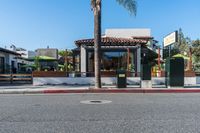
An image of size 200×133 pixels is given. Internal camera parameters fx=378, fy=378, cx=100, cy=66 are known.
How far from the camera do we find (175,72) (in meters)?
22.4

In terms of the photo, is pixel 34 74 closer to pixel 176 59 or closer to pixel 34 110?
pixel 176 59

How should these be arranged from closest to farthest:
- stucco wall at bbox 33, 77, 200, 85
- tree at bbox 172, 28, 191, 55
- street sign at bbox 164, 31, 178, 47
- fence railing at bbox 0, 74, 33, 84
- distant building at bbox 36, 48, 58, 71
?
1. street sign at bbox 164, 31, 178, 47
2. stucco wall at bbox 33, 77, 200, 85
3. fence railing at bbox 0, 74, 33, 84
4. distant building at bbox 36, 48, 58, 71
5. tree at bbox 172, 28, 191, 55

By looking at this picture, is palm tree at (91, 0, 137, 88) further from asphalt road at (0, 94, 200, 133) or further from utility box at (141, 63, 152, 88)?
asphalt road at (0, 94, 200, 133)

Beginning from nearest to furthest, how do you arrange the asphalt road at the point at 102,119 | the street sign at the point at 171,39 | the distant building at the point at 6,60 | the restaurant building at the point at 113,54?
Result: the asphalt road at the point at 102,119
the street sign at the point at 171,39
the restaurant building at the point at 113,54
the distant building at the point at 6,60

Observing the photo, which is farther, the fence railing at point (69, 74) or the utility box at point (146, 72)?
the fence railing at point (69, 74)

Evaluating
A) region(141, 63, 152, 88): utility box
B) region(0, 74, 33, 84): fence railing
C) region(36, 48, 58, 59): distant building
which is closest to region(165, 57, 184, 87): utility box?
region(141, 63, 152, 88): utility box

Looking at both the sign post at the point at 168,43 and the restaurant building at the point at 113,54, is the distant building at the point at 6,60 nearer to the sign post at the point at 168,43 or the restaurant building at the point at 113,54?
the restaurant building at the point at 113,54

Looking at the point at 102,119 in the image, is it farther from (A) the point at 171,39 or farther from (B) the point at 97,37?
(A) the point at 171,39

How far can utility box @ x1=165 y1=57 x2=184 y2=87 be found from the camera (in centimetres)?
2227

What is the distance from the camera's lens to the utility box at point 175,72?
22.3 metres

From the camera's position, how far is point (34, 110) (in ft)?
39.0

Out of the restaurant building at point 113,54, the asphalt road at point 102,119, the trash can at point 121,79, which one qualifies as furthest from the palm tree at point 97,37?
the asphalt road at point 102,119

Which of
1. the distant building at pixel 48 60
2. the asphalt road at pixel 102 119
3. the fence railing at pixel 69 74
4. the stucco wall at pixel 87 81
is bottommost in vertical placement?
the asphalt road at pixel 102 119

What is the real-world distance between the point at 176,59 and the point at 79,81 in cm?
732
